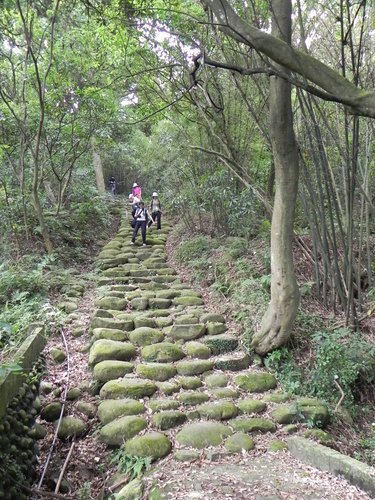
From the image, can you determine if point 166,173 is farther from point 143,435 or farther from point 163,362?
point 143,435

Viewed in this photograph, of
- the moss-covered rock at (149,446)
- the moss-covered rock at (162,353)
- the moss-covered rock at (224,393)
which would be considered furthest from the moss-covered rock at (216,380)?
the moss-covered rock at (149,446)

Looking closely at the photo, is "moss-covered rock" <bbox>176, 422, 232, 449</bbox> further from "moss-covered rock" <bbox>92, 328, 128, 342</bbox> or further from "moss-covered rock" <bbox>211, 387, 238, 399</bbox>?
"moss-covered rock" <bbox>92, 328, 128, 342</bbox>

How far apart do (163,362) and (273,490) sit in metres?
2.12

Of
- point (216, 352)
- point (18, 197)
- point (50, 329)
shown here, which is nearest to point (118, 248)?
point (18, 197)

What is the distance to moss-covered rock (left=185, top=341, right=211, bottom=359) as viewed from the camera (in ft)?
15.7

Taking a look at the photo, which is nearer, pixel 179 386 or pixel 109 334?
pixel 179 386

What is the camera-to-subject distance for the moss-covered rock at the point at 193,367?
4.45m

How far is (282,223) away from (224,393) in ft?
6.57

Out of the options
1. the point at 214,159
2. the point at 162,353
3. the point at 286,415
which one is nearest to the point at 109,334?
the point at 162,353

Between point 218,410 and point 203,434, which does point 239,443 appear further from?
point 218,410

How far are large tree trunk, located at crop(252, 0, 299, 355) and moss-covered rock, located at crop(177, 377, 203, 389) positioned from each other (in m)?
0.92

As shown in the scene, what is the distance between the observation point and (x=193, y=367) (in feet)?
14.6

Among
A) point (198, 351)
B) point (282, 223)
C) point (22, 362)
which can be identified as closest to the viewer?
point (22, 362)

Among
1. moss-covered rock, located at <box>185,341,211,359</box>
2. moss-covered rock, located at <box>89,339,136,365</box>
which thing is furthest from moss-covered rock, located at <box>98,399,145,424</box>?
moss-covered rock, located at <box>185,341,211,359</box>
